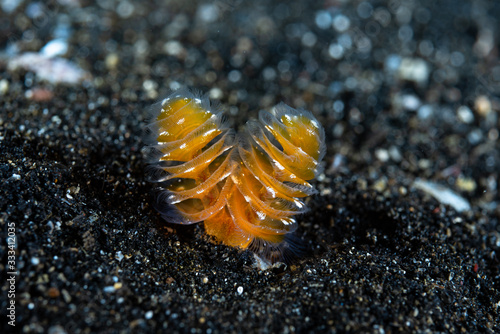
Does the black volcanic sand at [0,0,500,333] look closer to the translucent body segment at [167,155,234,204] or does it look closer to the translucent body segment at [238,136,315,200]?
the translucent body segment at [167,155,234,204]

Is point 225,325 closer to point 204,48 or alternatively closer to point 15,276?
point 15,276

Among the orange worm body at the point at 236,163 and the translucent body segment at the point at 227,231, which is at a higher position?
the orange worm body at the point at 236,163

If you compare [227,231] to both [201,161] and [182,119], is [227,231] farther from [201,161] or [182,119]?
[182,119]

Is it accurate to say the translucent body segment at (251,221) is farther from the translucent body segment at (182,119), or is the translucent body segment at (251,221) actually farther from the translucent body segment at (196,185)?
the translucent body segment at (182,119)

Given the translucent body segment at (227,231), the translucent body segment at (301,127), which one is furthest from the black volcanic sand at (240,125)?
the translucent body segment at (301,127)

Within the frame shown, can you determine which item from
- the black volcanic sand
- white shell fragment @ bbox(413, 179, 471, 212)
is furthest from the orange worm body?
white shell fragment @ bbox(413, 179, 471, 212)

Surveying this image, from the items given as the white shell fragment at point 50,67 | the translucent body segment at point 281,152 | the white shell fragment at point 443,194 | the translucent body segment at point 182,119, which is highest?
the translucent body segment at point 182,119

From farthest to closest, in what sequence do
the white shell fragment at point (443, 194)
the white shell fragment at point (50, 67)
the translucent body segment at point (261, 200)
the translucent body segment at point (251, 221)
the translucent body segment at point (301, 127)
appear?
1. the white shell fragment at point (50, 67)
2. the white shell fragment at point (443, 194)
3. the translucent body segment at point (251, 221)
4. the translucent body segment at point (261, 200)
5. the translucent body segment at point (301, 127)

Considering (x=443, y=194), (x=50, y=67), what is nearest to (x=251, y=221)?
(x=443, y=194)
